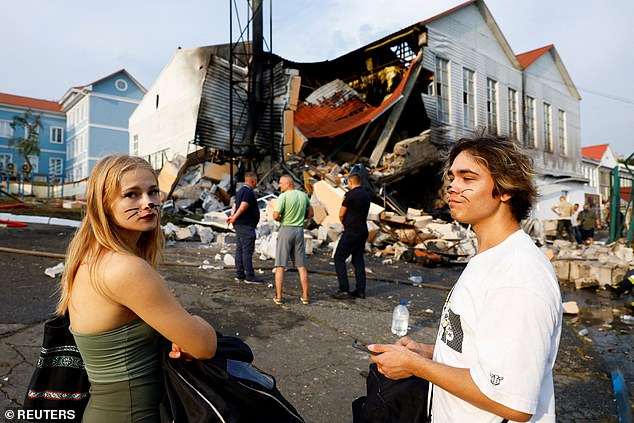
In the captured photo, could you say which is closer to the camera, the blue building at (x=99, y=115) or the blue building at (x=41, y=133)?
the blue building at (x=99, y=115)

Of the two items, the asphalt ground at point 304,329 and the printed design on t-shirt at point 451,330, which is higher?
the printed design on t-shirt at point 451,330

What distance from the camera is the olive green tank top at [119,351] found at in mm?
1385

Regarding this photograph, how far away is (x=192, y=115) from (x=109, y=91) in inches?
929

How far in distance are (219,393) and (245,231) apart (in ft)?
18.9

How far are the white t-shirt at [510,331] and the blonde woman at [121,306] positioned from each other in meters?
0.85

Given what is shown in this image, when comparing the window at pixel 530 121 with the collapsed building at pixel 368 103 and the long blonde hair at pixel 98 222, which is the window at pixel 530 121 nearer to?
the collapsed building at pixel 368 103

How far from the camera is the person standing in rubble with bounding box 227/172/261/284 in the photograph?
7.01 meters

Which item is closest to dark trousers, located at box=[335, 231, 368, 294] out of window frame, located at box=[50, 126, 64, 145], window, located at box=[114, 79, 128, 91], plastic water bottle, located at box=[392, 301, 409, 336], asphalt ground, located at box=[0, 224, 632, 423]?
asphalt ground, located at box=[0, 224, 632, 423]

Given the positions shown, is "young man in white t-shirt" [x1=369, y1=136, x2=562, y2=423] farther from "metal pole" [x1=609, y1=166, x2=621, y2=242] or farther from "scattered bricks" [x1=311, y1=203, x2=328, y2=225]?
"metal pole" [x1=609, y1=166, x2=621, y2=242]

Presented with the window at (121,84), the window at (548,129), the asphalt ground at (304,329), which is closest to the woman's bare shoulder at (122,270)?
the asphalt ground at (304,329)

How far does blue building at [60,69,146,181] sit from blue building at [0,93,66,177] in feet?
9.86

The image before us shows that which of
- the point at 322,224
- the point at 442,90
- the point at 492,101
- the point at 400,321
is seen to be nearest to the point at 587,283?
the point at 400,321

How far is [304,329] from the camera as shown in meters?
4.82

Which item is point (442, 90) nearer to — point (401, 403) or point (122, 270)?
point (401, 403)
